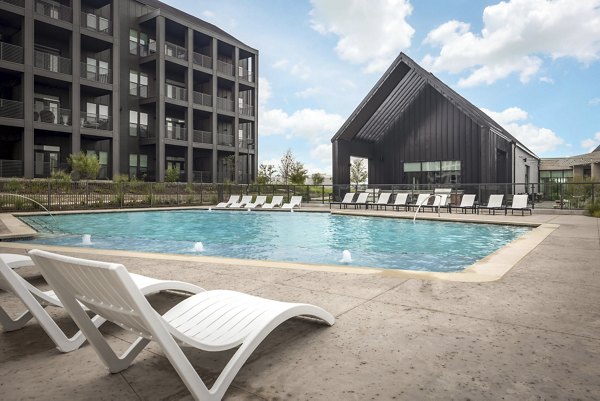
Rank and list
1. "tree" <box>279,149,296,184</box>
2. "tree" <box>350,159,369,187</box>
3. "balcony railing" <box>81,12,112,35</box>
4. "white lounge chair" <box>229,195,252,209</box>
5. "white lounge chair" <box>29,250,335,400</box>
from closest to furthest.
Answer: "white lounge chair" <box>29,250,335,400</box> → "white lounge chair" <box>229,195,252,209</box> → "balcony railing" <box>81,12,112,35</box> → "tree" <box>279,149,296,184</box> → "tree" <box>350,159,369,187</box>

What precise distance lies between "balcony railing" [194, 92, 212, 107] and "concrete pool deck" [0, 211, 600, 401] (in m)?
29.4

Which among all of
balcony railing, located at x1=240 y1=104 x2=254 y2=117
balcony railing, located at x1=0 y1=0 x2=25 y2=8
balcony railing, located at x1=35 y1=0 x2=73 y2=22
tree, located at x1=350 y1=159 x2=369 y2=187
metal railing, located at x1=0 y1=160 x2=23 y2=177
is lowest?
metal railing, located at x1=0 y1=160 x2=23 y2=177

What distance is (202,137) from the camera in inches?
1247

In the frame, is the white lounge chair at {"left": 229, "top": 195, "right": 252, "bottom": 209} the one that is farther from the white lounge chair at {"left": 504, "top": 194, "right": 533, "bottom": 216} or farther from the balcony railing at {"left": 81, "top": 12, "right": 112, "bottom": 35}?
the balcony railing at {"left": 81, "top": 12, "right": 112, "bottom": 35}

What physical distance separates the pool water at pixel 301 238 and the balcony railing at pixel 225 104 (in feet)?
60.0

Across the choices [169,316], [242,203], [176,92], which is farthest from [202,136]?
[169,316]

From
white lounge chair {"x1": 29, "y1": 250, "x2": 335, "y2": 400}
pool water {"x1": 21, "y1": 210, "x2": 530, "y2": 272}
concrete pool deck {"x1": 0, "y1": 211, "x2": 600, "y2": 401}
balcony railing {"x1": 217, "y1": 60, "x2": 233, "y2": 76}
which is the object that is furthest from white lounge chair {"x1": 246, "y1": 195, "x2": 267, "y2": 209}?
white lounge chair {"x1": 29, "y1": 250, "x2": 335, "y2": 400}

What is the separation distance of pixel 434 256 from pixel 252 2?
56.4ft

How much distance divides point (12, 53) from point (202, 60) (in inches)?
515

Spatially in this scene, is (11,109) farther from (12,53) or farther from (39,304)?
(39,304)

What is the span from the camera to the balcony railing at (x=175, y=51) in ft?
98.5

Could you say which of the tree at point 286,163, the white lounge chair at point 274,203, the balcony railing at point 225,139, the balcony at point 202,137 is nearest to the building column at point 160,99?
the balcony at point 202,137

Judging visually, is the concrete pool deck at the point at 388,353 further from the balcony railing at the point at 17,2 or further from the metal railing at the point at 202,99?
the metal railing at the point at 202,99

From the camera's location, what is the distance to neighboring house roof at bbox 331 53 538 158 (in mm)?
22078
